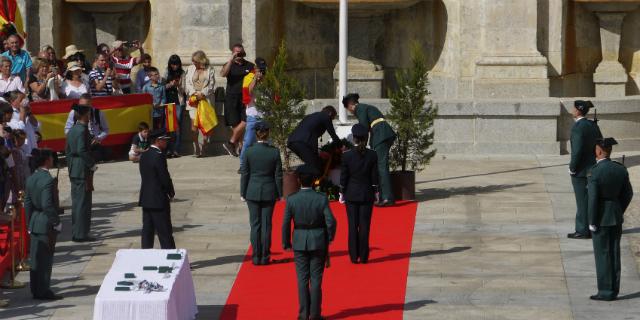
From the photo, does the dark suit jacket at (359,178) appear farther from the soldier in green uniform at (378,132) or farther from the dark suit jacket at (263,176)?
the soldier in green uniform at (378,132)

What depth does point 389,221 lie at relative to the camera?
2156 centimetres

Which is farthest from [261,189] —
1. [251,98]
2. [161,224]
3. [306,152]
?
[251,98]

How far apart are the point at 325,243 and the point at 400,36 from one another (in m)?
16.8

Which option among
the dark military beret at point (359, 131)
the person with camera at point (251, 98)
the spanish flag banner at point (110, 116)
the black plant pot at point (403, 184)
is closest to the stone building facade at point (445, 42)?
the person with camera at point (251, 98)

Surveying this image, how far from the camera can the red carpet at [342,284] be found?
1680 centimetres

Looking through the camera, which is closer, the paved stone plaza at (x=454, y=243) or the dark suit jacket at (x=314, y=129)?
the paved stone plaza at (x=454, y=243)

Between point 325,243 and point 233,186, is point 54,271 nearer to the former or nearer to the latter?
point 325,243

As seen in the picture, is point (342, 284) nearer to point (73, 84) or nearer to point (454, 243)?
point (454, 243)

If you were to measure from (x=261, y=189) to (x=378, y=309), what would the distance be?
107 inches

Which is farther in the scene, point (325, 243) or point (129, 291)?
point (325, 243)

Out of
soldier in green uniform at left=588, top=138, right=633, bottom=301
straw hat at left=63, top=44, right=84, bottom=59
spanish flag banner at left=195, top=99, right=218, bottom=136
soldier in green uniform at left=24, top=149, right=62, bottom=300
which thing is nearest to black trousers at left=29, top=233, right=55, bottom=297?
soldier in green uniform at left=24, top=149, right=62, bottom=300

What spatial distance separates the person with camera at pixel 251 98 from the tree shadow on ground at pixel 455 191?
2.69m

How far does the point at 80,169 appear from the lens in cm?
2053

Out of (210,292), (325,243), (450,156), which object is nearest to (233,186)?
(450,156)
